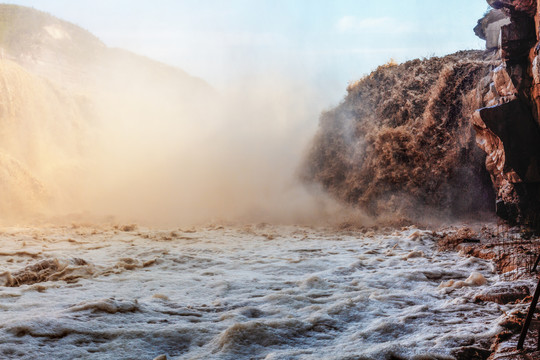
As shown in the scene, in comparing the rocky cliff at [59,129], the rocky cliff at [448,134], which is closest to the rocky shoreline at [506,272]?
the rocky cliff at [448,134]

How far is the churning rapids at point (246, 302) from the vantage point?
3139 mm

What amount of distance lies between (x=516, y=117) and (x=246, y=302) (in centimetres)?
542

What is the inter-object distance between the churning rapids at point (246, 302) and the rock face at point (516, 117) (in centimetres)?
172

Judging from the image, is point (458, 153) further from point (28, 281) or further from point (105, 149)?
point (105, 149)

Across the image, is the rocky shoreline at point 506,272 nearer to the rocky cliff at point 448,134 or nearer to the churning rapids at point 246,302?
the churning rapids at point 246,302

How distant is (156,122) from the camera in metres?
22.8

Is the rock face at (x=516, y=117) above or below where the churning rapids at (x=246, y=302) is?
above

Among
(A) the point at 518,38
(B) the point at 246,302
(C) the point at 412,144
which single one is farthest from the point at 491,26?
(B) the point at 246,302

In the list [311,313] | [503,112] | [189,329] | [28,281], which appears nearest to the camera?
[189,329]

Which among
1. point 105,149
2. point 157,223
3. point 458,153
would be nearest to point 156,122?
point 105,149

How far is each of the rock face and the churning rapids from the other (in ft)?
5.65

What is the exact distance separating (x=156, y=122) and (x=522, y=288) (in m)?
21.0

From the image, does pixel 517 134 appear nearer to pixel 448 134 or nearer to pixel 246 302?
pixel 448 134

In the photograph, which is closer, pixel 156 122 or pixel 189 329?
pixel 189 329
